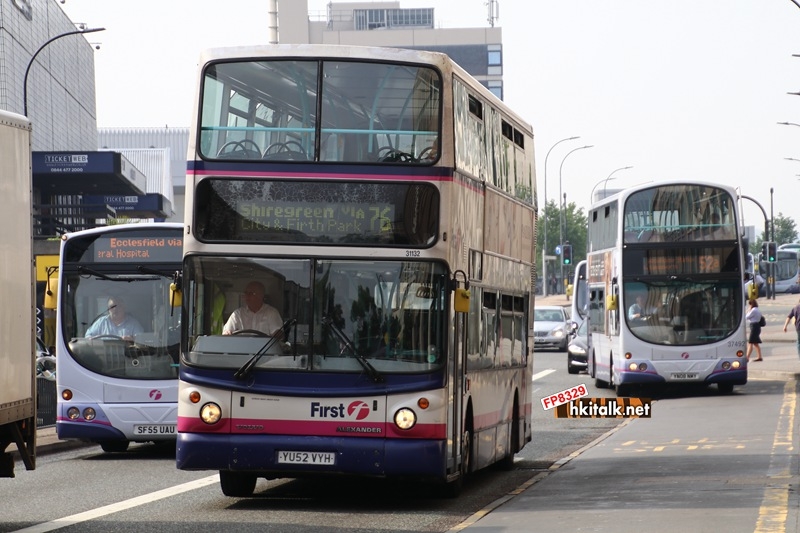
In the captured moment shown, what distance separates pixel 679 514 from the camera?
38.6 feet

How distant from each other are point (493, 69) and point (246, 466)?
134034mm

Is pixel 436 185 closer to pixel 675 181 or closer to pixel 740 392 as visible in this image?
pixel 675 181

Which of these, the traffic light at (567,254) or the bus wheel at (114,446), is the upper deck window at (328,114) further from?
the traffic light at (567,254)

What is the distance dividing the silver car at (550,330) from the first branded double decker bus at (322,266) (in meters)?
38.6

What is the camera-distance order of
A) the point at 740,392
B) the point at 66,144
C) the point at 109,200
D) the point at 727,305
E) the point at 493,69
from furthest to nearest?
the point at 493,69
the point at 66,144
the point at 109,200
the point at 740,392
the point at 727,305

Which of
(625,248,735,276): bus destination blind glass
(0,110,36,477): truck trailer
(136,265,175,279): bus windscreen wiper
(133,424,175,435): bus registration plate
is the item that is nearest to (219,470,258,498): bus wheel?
(0,110,36,477): truck trailer

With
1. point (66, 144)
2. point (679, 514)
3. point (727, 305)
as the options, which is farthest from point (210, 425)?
point (66, 144)

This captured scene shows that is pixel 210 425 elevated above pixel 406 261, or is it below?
below

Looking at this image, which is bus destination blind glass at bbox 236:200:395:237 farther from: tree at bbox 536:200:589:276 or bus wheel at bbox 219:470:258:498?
tree at bbox 536:200:589:276

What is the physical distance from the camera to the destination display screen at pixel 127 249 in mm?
19016

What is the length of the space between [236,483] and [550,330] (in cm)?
3884

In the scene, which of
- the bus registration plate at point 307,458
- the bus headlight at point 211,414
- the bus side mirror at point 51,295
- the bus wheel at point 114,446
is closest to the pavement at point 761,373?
the bus registration plate at point 307,458

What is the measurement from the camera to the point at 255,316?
12625 mm

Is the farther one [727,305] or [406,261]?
[727,305]
